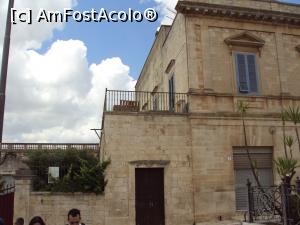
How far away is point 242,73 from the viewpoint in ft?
54.7

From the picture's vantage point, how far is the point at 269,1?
1770 centimetres

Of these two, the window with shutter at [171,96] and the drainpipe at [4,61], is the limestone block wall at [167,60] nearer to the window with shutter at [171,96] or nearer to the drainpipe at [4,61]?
the window with shutter at [171,96]

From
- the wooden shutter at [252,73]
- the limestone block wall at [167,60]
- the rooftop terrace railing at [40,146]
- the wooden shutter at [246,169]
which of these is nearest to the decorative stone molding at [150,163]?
the wooden shutter at [246,169]

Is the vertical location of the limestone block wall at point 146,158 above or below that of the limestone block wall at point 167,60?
below

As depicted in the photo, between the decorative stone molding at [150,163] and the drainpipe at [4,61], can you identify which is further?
the decorative stone molding at [150,163]

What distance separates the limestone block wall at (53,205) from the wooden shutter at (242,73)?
25.0ft

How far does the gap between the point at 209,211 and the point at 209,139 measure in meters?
2.79

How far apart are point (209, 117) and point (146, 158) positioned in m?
3.10

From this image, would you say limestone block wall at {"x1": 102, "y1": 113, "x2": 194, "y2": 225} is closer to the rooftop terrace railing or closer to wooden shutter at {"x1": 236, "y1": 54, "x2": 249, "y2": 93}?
wooden shutter at {"x1": 236, "y1": 54, "x2": 249, "y2": 93}

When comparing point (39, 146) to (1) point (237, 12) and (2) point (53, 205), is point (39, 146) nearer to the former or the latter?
(2) point (53, 205)

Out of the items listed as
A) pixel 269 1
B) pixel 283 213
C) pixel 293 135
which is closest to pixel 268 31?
pixel 269 1

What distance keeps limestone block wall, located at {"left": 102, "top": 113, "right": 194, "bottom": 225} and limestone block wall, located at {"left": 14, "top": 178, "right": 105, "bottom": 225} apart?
0.52m

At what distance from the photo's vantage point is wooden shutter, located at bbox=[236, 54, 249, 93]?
16.5 metres

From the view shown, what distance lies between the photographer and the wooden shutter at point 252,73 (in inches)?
657
